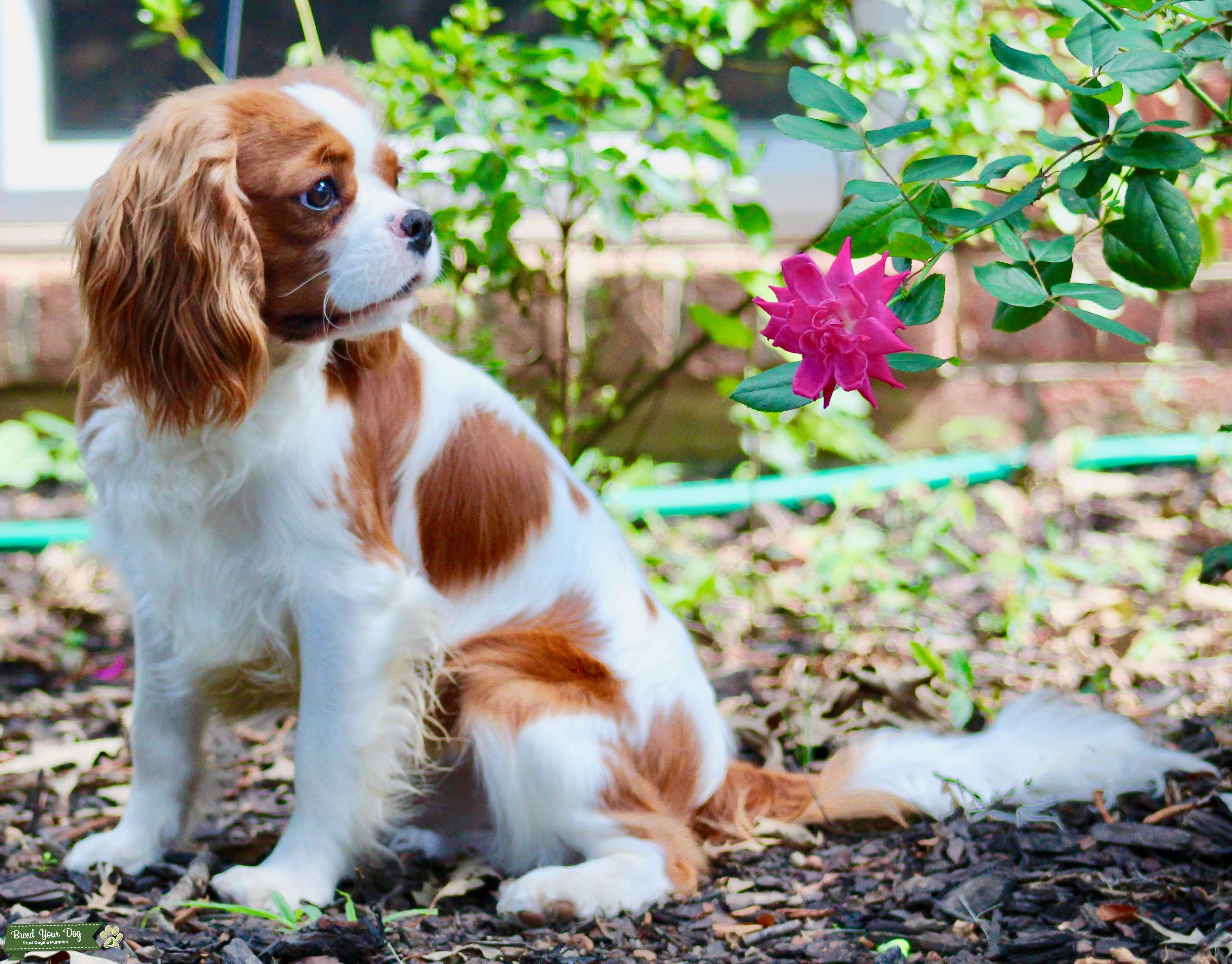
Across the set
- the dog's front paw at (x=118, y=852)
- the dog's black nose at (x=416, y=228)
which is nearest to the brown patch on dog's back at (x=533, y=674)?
the dog's front paw at (x=118, y=852)

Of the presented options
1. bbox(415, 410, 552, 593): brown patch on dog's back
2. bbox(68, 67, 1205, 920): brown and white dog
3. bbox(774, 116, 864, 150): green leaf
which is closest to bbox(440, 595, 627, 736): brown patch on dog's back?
bbox(68, 67, 1205, 920): brown and white dog

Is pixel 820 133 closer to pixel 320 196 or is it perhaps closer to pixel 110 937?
pixel 320 196

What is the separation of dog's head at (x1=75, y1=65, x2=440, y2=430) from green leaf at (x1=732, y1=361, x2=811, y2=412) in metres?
0.65

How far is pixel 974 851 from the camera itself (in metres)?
1.89

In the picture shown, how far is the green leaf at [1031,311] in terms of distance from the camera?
1318 mm

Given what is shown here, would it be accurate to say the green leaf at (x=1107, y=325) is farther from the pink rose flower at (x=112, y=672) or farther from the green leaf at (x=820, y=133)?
the pink rose flower at (x=112, y=672)

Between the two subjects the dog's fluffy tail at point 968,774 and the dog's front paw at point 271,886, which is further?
the dog's fluffy tail at point 968,774

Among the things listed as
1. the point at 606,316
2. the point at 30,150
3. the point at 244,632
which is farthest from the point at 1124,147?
the point at 30,150

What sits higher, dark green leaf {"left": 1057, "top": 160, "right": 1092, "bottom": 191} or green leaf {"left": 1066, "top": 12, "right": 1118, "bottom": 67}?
green leaf {"left": 1066, "top": 12, "right": 1118, "bottom": 67}

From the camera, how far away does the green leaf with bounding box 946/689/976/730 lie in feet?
7.47

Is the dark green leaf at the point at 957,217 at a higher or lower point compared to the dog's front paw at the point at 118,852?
higher

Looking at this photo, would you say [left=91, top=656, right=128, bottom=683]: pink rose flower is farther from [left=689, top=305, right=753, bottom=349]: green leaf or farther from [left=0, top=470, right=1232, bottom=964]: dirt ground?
[left=689, top=305, right=753, bottom=349]: green leaf

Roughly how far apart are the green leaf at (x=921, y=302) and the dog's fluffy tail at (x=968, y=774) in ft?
3.19

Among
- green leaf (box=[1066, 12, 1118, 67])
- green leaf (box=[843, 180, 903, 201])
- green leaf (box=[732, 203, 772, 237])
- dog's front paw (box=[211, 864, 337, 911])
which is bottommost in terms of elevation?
dog's front paw (box=[211, 864, 337, 911])
